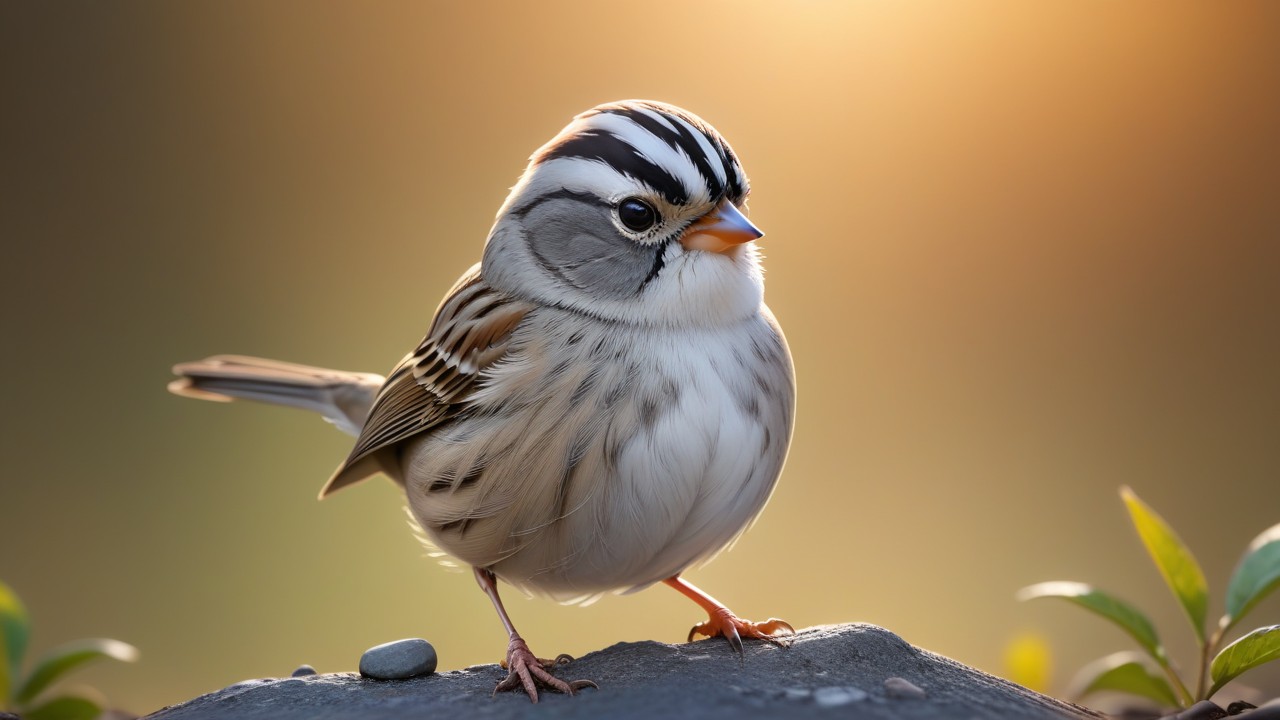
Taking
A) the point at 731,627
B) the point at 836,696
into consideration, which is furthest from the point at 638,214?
the point at 836,696

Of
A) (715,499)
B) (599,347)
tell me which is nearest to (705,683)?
(715,499)

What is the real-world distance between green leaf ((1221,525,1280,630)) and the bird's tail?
2707mm

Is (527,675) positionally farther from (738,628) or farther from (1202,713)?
(1202,713)

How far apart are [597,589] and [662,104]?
1265mm

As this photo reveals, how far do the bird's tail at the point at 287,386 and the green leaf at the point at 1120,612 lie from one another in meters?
2.36

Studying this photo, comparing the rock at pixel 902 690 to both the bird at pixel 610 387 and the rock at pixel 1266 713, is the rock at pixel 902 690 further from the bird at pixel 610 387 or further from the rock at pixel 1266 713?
the rock at pixel 1266 713

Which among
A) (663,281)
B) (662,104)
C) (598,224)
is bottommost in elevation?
(663,281)

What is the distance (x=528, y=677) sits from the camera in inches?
99.1

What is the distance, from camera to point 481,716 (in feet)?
7.43

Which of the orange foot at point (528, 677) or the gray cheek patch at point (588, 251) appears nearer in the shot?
the orange foot at point (528, 677)

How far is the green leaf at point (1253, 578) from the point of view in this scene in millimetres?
2607

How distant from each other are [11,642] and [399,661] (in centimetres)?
112

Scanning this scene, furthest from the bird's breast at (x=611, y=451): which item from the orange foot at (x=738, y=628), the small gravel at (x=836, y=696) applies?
the small gravel at (x=836, y=696)

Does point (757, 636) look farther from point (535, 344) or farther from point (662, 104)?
point (662, 104)
